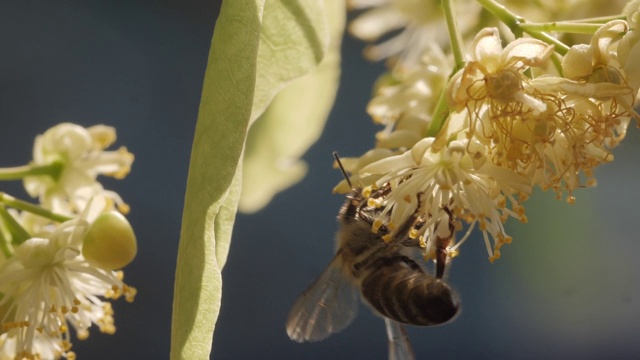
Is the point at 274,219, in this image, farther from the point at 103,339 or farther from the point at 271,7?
the point at 271,7

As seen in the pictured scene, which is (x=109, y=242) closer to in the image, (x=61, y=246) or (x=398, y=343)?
(x=61, y=246)

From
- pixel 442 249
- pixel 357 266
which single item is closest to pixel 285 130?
pixel 357 266

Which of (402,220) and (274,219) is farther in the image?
(274,219)

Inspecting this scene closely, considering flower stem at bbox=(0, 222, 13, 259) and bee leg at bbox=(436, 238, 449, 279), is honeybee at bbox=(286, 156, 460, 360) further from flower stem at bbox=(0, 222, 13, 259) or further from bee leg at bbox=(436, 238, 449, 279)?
flower stem at bbox=(0, 222, 13, 259)

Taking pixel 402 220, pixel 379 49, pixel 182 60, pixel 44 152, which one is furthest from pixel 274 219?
pixel 402 220

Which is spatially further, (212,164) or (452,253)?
(452,253)

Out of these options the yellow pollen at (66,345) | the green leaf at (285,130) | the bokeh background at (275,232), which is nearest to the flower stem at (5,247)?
the yellow pollen at (66,345)
